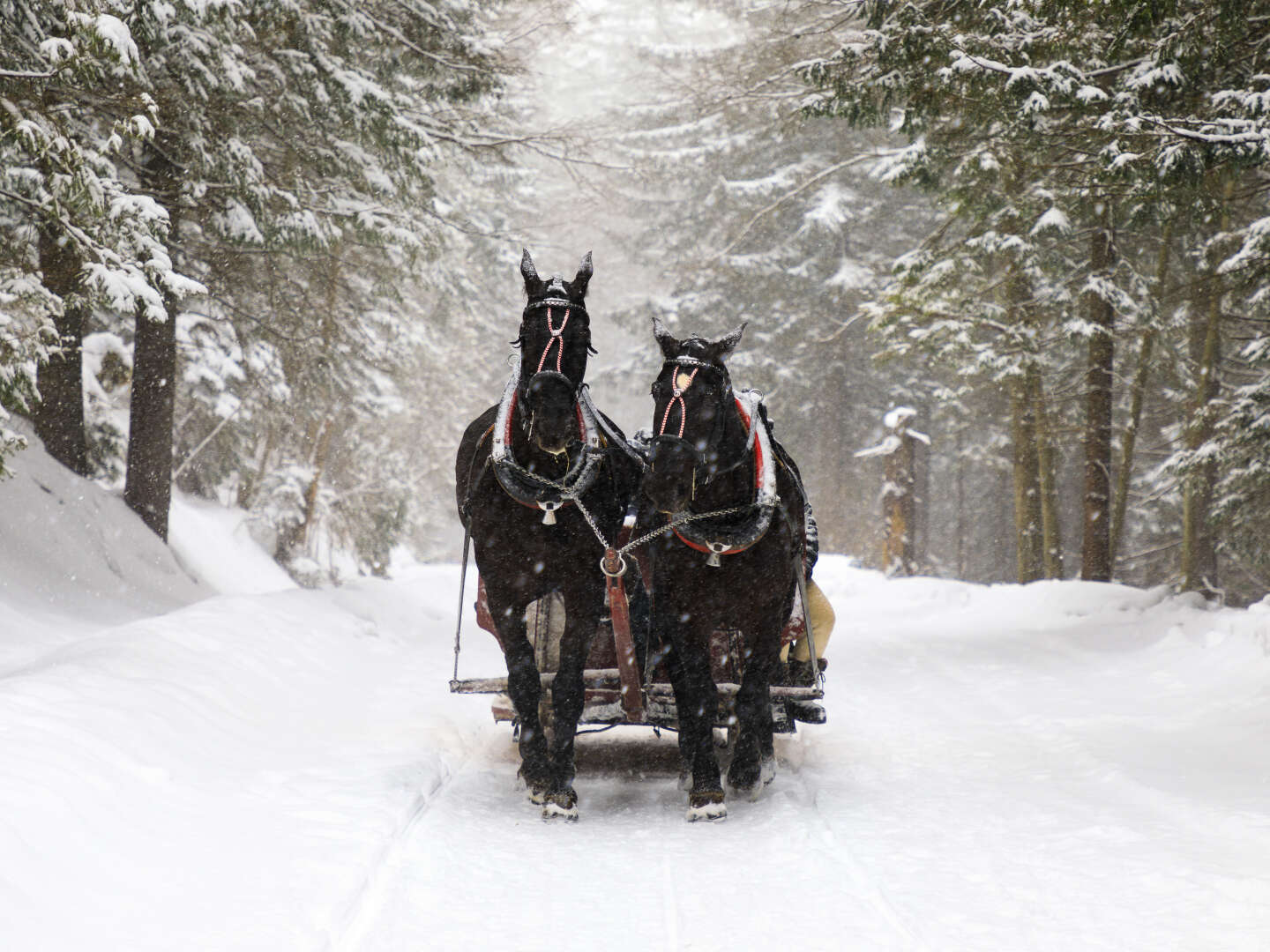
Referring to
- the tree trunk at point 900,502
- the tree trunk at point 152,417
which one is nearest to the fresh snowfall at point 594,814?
the tree trunk at point 152,417

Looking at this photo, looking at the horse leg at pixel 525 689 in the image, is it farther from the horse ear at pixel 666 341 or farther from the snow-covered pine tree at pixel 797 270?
the snow-covered pine tree at pixel 797 270

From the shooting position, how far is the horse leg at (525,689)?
Answer: 17.2 ft

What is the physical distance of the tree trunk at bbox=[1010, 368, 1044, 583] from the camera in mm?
16578

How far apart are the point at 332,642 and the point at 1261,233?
8.75m

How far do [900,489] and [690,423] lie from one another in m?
18.6

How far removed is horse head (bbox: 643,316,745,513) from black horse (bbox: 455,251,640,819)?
42 centimetres

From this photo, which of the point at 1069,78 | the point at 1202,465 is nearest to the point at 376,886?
the point at 1069,78

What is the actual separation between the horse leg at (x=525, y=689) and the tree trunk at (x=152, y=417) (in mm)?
7748

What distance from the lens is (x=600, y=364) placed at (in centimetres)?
4316

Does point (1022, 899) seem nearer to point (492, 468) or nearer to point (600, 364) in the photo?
point (492, 468)

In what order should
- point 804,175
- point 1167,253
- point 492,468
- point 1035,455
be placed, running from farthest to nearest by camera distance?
point 804,175
point 1035,455
point 1167,253
point 492,468

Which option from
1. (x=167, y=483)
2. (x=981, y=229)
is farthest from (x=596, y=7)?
(x=167, y=483)

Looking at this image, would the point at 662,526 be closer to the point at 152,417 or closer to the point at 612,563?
the point at 612,563

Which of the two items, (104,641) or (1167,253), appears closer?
(104,641)
